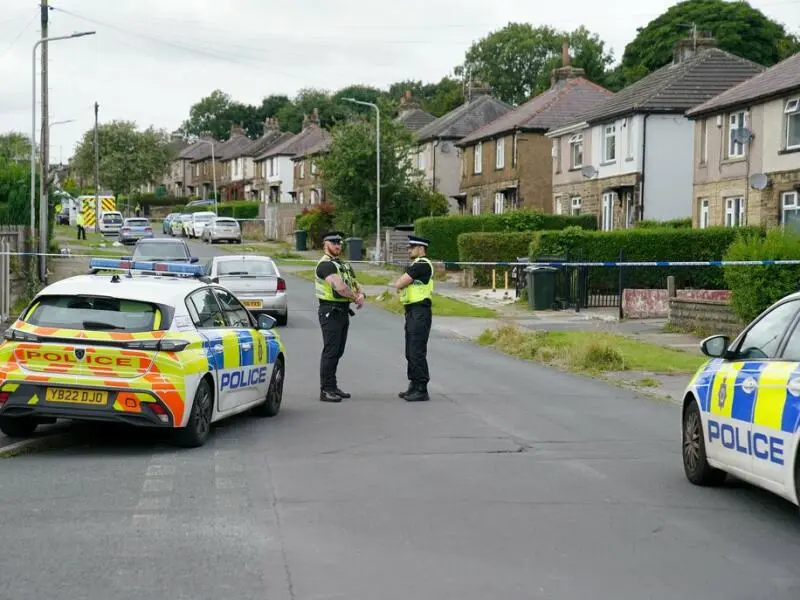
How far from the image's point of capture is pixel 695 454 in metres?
9.18

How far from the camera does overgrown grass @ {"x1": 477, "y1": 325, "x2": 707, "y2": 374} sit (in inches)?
753

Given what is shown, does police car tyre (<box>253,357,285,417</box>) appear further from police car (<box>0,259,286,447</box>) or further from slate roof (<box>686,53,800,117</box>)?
slate roof (<box>686,53,800,117</box>)

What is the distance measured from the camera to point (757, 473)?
7.95 metres

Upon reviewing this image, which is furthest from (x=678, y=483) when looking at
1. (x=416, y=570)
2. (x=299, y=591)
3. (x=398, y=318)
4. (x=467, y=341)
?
(x=398, y=318)

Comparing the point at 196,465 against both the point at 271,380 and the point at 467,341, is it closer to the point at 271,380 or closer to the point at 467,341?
the point at 271,380

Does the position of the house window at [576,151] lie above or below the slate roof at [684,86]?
below

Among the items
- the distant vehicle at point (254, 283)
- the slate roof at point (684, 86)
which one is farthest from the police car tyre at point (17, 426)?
the slate roof at point (684, 86)

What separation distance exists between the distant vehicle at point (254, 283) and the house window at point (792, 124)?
1613cm

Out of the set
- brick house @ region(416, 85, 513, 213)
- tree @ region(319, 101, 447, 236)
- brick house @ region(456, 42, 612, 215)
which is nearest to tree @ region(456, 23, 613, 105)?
brick house @ region(416, 85, 513, 213)

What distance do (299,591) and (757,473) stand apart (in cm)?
336

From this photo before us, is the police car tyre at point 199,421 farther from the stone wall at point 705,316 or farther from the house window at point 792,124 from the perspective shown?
the house window at point 792,124

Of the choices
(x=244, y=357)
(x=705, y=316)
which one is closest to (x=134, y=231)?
(x=705, y=316)

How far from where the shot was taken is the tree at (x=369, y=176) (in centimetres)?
5825

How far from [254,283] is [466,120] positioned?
46.4 m
